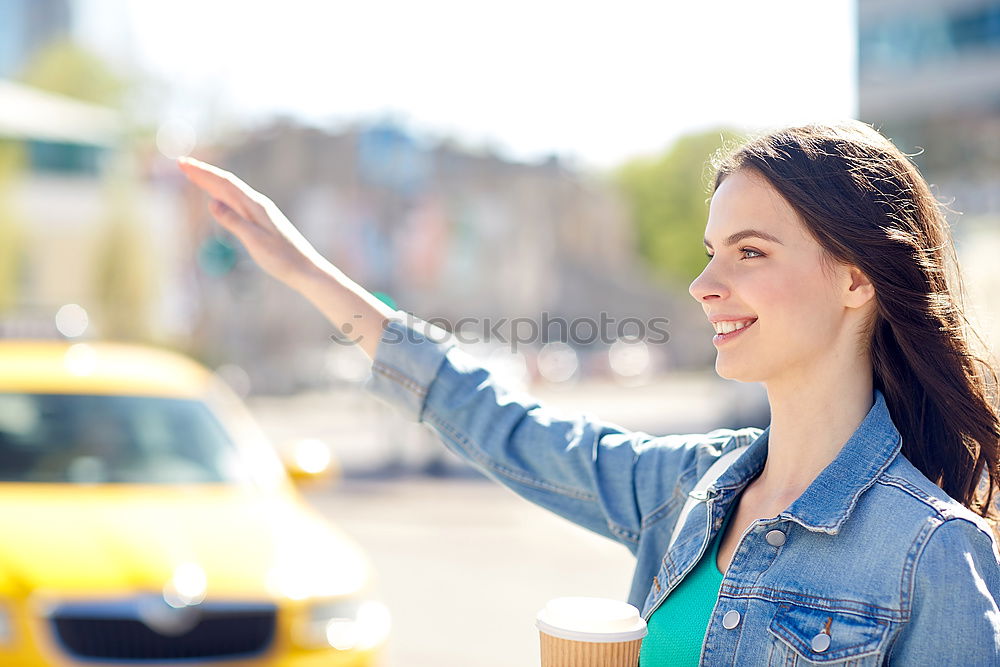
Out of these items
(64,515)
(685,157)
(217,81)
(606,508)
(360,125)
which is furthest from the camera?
(685,157)

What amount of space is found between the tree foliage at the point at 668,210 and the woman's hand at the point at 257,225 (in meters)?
50.0

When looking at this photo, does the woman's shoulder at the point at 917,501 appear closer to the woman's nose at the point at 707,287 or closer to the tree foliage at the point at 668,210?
the woman's nose at the point at 707,287

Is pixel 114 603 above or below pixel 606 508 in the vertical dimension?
below

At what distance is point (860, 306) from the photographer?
5.73ft

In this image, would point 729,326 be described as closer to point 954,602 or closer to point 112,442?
point 954,602

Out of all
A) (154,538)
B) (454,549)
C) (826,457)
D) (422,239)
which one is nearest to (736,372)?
(826,457)

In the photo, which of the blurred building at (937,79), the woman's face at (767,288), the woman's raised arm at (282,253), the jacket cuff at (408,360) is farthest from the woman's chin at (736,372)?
the blurred building at (937,79)

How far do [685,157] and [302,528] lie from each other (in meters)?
52.8

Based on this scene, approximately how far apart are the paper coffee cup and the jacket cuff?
0.63m

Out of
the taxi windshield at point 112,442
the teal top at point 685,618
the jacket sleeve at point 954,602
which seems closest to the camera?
the jacket sleeve at point 954,602

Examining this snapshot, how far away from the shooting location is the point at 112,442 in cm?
470

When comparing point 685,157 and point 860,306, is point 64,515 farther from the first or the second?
point 685,157

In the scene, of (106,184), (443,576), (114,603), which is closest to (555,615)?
(114,603)

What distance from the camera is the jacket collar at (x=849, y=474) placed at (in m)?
1.59
